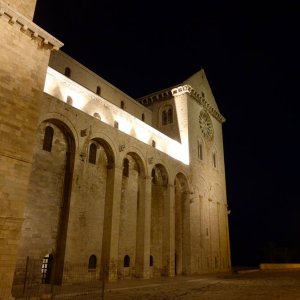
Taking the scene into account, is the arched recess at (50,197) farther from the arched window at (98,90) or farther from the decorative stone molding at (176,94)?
the decorative stone molding at (176,94)

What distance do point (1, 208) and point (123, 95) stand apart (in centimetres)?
1880

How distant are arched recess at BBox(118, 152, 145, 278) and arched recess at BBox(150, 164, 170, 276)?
2.42 m

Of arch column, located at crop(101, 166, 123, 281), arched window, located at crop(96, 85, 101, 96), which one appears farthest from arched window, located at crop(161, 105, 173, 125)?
arch column, located at crop(101, 166, 123, 281)

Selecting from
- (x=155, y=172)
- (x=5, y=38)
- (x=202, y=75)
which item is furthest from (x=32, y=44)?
(x=202, y=75)

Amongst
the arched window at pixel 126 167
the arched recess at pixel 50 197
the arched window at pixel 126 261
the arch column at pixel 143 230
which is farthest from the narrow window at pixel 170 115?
the arched recess at pixel 50 197

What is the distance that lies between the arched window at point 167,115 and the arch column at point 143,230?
32.7 ft

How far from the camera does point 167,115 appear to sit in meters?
30.8

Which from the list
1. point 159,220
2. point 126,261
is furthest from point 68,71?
point 126,261

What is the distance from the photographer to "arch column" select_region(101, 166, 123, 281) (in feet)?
56.3

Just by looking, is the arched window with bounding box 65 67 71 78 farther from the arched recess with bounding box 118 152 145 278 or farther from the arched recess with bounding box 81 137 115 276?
the arched recess with bounding box 118 152 145 278

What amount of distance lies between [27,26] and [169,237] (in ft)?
56.0

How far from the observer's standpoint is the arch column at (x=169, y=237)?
22800mm

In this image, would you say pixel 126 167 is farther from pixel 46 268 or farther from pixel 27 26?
pixel 27 26

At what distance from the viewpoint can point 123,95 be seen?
89.9 ft
